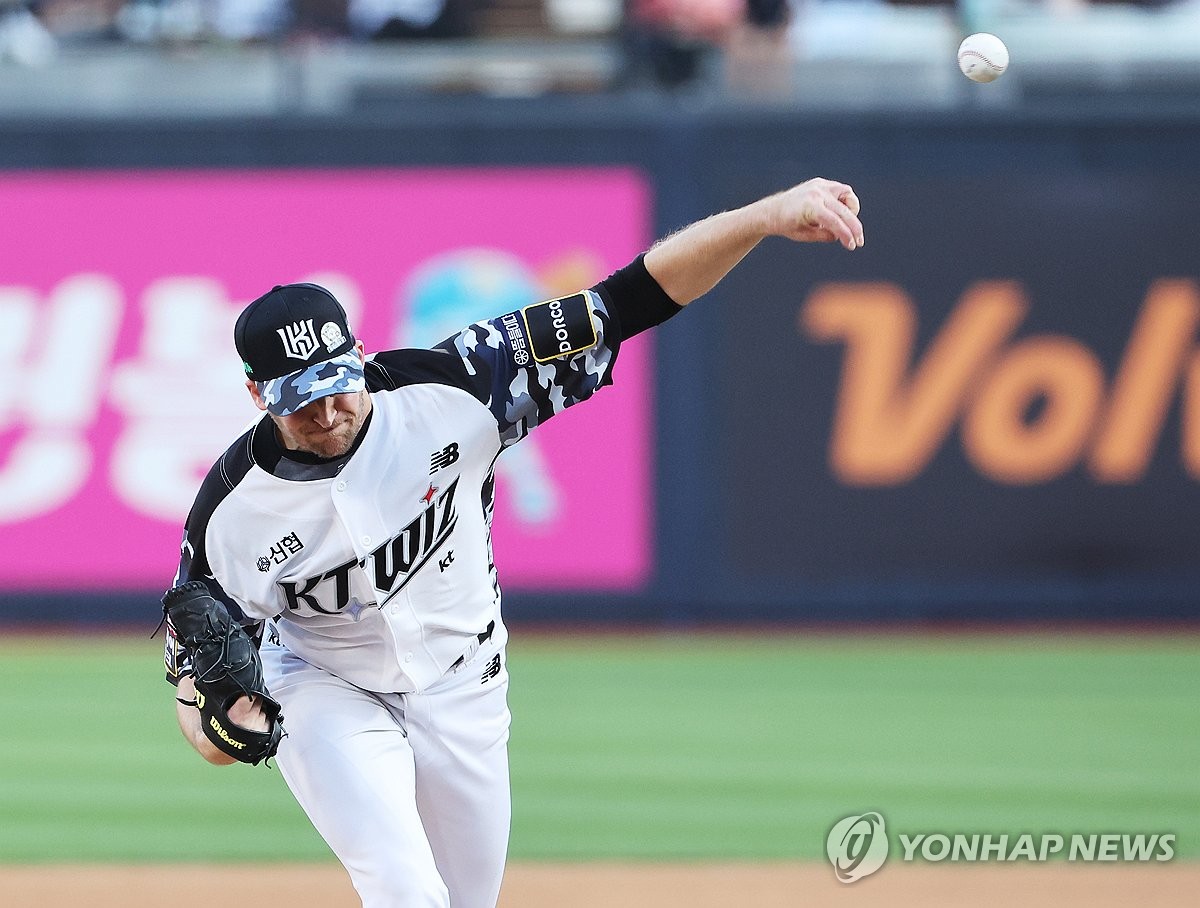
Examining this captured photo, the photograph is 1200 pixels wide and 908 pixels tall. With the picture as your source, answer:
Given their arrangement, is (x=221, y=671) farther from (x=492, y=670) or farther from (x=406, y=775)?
(x=492, y=670)

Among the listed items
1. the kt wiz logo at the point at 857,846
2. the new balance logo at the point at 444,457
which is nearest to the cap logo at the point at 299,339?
the new balance logo at the point at 444,457

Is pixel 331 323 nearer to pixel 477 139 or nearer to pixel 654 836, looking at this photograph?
pixel 654 836

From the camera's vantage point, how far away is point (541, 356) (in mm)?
4359

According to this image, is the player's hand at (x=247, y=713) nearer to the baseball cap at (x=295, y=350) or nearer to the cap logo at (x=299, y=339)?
the baseball cap at (x=295, y=350)

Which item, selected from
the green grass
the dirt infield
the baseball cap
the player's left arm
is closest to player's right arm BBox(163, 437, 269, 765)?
the baseball cap

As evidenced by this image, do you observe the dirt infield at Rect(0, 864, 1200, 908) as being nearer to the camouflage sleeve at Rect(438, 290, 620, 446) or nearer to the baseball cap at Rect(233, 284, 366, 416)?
the camouflage sleeve at Rect(438, 290, 620, 446)

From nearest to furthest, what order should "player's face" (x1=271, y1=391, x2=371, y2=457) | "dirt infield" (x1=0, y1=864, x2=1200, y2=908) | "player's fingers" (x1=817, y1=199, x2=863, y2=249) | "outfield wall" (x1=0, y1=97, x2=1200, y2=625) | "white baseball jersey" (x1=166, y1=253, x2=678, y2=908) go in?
"player's fingers" (x1=817, y1=199, x2=863, y2=249) → "player's face" (x1=271, y1=391, x2=371, y2=457) → "white baseball jersey" (x1=166, y1=253, x2=678, y2=908) → "dirt infield" (x1=0, y1=864, x2=1200, y2=908) → "outfield wall" (x1=0, y1=97, x2=1200, y2=625)

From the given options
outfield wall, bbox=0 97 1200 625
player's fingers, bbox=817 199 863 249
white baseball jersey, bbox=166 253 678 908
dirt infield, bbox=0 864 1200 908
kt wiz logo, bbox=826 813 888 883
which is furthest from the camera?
outfield wall, bbox=0 97 1200 625

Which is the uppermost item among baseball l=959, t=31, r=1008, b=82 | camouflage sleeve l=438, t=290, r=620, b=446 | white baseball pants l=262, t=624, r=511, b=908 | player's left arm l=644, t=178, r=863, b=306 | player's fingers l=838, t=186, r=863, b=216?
baseball l=959, t=31, r=1008, b=82

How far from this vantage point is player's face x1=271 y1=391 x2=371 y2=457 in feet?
13.3

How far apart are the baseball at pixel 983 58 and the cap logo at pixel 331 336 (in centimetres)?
185

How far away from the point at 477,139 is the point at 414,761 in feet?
25.5

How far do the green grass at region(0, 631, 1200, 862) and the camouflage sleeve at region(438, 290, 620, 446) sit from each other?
2805mm

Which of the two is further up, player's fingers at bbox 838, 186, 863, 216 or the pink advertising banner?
player's fingers at bbox 838, 186, 863, 216
